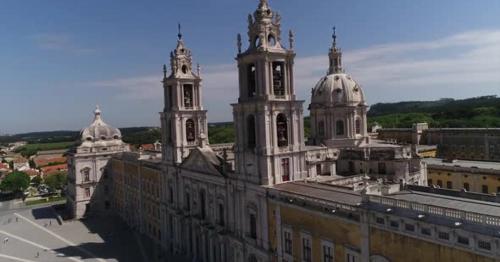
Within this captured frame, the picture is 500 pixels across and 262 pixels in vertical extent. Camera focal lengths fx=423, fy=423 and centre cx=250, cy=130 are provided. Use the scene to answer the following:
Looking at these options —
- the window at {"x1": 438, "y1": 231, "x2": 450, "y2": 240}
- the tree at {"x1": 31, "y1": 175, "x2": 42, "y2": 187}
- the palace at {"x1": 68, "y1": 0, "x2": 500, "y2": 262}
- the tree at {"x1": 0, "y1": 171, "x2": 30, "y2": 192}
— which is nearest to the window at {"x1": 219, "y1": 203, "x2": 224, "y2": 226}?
the palace at {"x1": 68, "y1": 0, "x2": 500, "y2": 262}

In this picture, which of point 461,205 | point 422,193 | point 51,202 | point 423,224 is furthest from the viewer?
point 51,202

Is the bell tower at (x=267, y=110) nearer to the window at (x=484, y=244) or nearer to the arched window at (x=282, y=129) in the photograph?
the arched window at (x=282, y=129)

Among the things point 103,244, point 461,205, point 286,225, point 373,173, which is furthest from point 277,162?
point 103,244

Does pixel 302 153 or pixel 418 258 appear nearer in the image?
pixel 418 258

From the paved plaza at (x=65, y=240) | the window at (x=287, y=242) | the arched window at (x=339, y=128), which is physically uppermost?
the arched window at (x=339, y=128)

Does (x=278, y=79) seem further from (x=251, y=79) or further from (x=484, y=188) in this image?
(x=484, y=188)

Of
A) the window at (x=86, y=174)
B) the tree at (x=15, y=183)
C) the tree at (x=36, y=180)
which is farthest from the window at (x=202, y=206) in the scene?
the tree at (x=36, y=180)

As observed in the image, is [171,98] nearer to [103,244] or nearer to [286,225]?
[103,244]
